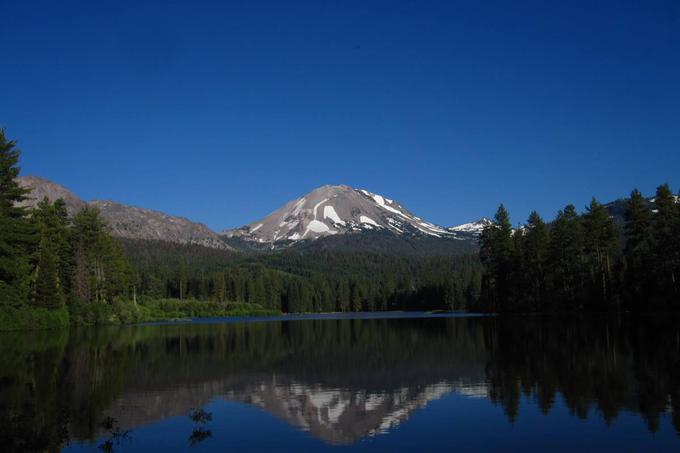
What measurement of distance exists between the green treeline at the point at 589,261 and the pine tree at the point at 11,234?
6083 cm

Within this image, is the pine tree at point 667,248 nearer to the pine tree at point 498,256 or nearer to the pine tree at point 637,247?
the pine tree at point 637,247

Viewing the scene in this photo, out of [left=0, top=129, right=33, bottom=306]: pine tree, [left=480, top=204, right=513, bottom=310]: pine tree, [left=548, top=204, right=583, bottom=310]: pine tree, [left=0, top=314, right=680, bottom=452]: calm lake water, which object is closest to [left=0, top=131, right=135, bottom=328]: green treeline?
[left=0, top=129, right=33, bottom=306]: pine tree

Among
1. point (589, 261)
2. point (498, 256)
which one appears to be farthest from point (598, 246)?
point (498, 256)

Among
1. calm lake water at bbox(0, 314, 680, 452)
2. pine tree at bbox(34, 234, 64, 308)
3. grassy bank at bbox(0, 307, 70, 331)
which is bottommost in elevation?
calm lake water at bbox(0, 314, 680, 452)

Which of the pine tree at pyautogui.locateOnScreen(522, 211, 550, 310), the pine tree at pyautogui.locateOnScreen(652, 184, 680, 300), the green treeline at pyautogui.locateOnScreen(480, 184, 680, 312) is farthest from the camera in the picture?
the pine tree at pyautogui.locateOnScreen(522, 211, 550, 310)

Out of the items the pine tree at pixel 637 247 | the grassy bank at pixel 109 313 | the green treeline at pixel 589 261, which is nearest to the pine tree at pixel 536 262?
the green treeline at pixel 589 261

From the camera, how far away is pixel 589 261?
8350cm

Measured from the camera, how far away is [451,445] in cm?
1545

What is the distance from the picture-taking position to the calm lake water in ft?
52.4

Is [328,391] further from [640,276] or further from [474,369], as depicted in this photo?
[640,276]

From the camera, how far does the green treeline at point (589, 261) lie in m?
66.9

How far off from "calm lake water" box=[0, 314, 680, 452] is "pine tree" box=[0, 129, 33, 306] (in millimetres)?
20797

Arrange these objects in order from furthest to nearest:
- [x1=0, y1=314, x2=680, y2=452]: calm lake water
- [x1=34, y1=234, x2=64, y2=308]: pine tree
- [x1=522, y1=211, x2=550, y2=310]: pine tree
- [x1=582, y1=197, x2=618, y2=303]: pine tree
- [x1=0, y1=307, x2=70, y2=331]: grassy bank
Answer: [x1=522, y1=211, x2=550, y2=310]: pine tree, [x1=582, y1=197, x2=618, y2=303]: pine tree, [x1=34, y1=234, x2=64, y2=308]: pine tree, [x1=0, y1=307, x2=70, y2=331]: grassy bank, [x1=0, y1=314, x2=680, y2=452]: calm lake water

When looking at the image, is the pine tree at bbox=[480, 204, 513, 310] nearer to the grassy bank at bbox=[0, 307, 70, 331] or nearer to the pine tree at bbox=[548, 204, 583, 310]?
the pine tree at bbox=[548, 204, 583, 310]
